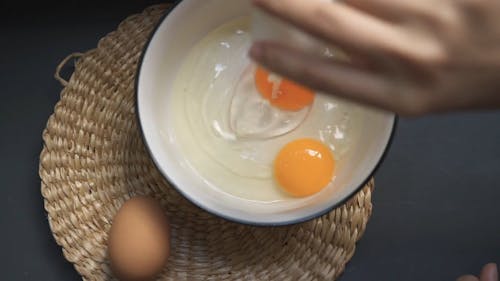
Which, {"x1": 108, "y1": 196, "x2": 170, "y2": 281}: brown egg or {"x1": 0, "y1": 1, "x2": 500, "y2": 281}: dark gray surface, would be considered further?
{"x1": 0, "y1": 1, "x2": 500, "y2": 281}: dark gray surface

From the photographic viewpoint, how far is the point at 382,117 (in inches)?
32.9

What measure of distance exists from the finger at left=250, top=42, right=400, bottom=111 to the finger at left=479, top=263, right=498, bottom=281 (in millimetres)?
→ 540

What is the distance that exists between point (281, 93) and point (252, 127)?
7 centimetres

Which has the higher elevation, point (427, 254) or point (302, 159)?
point (302, 159)

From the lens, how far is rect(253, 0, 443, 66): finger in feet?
1.64

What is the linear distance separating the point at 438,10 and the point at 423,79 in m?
0.06

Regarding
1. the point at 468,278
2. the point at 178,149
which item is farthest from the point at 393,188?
the point at 178,149

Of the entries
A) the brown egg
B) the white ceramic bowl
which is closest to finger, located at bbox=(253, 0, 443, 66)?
the white ceramic bowl

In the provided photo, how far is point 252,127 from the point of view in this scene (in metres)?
0.92

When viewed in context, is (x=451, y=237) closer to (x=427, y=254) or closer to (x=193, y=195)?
(x=427, y=254)

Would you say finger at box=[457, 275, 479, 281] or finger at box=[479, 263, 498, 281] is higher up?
finger at box=[479, 263, 498, 281]

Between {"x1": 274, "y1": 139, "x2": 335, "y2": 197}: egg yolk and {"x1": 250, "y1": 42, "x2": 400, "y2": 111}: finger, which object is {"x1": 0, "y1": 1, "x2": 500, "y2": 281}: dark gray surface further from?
{"x1": 250, "y1": 42, "x2": 400, "y2": 111}: finger

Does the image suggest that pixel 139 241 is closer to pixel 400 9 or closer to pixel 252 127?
pixel 252 127

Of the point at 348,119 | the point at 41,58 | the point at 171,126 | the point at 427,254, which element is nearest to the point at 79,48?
the point at 41,58
